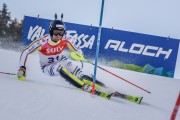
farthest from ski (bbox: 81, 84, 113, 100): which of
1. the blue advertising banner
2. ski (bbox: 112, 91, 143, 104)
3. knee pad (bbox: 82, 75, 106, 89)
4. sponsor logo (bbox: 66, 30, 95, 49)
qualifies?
sponsor logo (bbox: 66, 30, 95, 49)

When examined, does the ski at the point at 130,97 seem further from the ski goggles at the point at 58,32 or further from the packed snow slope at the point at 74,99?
the ski goggles at the point at 58,32

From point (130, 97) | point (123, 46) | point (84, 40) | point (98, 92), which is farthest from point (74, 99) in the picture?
point (123, 46)

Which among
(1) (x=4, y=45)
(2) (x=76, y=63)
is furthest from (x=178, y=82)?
(1) (x=4, y=45)

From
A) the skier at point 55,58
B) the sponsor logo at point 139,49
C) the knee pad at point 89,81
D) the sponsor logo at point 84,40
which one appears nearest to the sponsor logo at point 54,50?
the skier at point 55,58

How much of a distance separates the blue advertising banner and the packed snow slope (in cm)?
39

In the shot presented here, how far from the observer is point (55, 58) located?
638 centimetres

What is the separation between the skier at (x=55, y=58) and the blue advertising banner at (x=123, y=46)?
4.27 feet

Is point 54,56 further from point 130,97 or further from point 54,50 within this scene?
point 130,97

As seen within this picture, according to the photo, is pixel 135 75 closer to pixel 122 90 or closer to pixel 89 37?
pixel 122 90

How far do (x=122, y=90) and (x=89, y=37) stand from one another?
6.97 feet

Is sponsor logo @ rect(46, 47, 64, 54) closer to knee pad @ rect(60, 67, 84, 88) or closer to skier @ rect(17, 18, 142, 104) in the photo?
skier @ rect(17, 18, 142, 104)

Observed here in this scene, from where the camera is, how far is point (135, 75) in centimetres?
726

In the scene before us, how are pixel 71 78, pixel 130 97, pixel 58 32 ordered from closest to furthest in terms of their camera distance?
pixel 130 97
pixel 71 78
pixel 58 32

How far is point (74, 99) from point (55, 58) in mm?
1834
